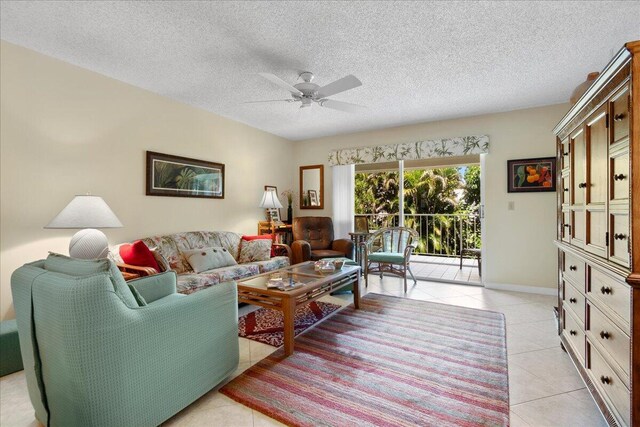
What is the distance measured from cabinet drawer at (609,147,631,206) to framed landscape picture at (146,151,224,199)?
12.5ft

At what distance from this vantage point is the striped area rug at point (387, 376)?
63.3 inches

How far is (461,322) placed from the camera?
2889 mm

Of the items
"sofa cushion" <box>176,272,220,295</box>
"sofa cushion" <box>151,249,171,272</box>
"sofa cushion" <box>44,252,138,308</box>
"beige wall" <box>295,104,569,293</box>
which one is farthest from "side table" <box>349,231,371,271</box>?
"sofa cushion" <box>44,252,138,308</box>

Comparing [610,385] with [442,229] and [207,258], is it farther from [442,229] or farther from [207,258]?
[442,229]

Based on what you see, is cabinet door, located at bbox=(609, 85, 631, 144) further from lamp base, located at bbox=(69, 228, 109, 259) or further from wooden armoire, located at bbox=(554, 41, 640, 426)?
lamp base, located at bbox=(69, 228, 109, 259)

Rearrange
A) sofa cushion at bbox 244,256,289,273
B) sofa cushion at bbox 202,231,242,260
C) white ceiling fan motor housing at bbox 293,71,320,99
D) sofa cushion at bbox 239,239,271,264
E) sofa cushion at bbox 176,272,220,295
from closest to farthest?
white ceiling fan motor housing at bbox 293,71,320,99
sofa cushion at bbox 176,272,220,295
sofa cushion at bbox 244,256,289,273
sofa cushion at bbox 202,231,242,260
sofa cushion at bbox 239,239,271,264

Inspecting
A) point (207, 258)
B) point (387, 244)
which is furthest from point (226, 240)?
point (387, 244)

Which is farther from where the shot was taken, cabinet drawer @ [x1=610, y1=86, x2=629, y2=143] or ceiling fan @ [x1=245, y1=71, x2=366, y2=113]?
ceiling fan @ [x1=245, y1=71, x2=366, y2=113]

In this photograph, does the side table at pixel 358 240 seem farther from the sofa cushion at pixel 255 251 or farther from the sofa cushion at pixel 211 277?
the sofa cushion at pixel 211 277

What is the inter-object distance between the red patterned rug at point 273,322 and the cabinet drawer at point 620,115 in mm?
2353

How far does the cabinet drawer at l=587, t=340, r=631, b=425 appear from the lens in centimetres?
124

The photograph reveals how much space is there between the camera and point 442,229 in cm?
611

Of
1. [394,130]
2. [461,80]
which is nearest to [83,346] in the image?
[461,80]

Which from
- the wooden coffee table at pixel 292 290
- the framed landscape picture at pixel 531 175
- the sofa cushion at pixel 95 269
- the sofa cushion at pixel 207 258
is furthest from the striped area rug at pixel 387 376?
the framed landscape picture at pixel 531 175
